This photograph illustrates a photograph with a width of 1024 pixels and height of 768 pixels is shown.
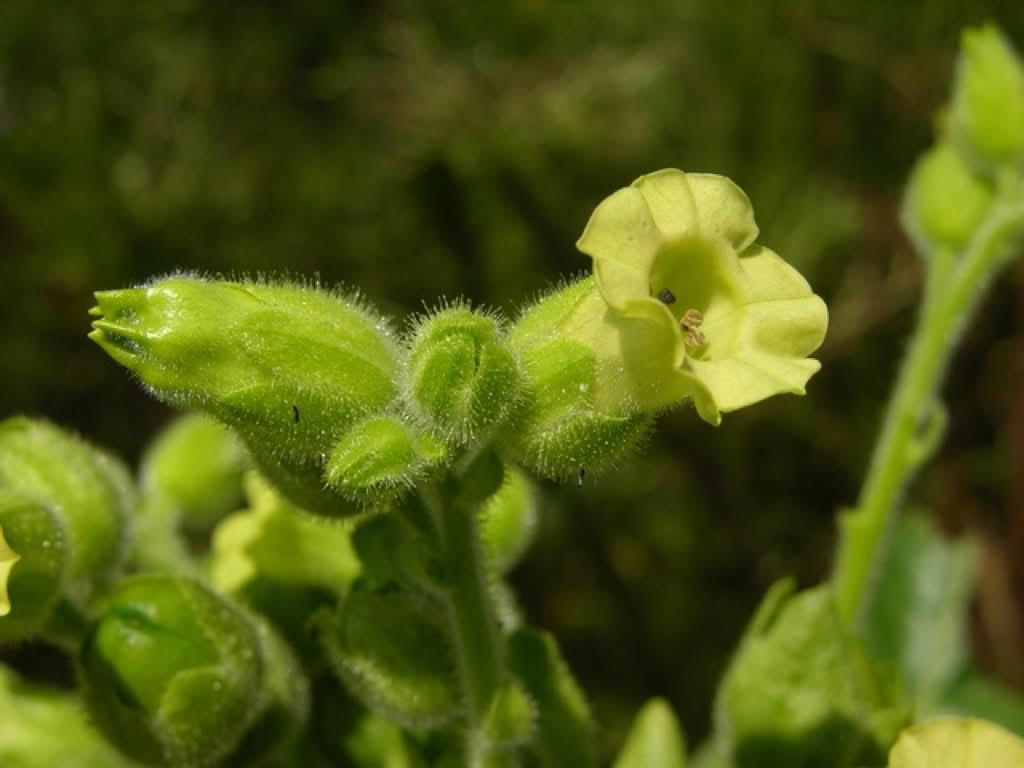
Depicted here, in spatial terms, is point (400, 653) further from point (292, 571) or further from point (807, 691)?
point (807, 691)

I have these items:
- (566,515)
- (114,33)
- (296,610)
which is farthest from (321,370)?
(114,33)

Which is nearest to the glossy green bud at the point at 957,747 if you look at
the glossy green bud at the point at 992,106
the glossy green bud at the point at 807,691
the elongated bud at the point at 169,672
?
the glossy green bud at the point at 807,691

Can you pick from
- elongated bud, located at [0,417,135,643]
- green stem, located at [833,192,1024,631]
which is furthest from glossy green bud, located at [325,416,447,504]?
green stem, located at [833,192,1024,631]

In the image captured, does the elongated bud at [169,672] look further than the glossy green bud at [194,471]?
No

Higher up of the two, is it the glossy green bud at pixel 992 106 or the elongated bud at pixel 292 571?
the glossy green bud at pixel 992 106

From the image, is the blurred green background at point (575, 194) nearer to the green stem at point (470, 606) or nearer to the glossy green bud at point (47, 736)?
the glossy green bud at point (47, 736)
